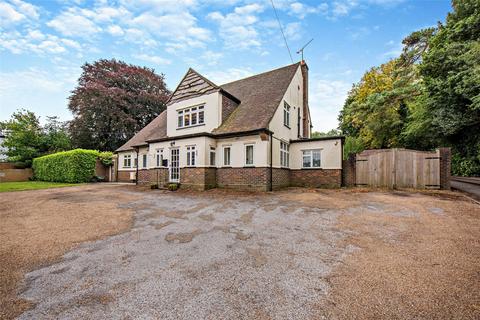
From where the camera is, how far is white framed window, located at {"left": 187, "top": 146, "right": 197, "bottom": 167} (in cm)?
1328

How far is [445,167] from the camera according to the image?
34.7ft

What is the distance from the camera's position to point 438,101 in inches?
541

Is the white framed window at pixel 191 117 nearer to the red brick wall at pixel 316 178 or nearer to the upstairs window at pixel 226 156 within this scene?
the upstairs window at pixel 226 156

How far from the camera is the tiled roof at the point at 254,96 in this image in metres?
12.9

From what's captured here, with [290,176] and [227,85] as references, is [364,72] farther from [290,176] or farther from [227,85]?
[290,176]

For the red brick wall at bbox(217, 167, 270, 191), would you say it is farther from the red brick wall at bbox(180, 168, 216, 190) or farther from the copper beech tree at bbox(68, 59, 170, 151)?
the copper beech tree at bbox(68, 59, 170, 151)

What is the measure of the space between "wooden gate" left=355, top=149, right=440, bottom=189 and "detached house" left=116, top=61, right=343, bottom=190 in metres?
1.51

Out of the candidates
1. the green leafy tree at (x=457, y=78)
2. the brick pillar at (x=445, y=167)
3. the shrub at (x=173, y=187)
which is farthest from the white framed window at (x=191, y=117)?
the green leafy tree at (x=457, y=78)

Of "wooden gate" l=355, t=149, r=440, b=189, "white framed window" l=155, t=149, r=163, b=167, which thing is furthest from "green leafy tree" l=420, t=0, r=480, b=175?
"white framed window" l=155, t=149, r=163, b=167

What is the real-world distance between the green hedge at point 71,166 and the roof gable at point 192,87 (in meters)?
11.5

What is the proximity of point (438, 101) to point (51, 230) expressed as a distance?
69.2 ft

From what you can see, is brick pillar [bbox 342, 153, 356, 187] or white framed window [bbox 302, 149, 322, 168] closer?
brick pillar [bbox 342, 153, 356, 187]

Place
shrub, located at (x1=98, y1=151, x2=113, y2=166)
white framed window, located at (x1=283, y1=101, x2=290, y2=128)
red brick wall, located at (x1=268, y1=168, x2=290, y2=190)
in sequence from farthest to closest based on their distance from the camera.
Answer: shrub, located at (x1=98, y1=151, x2=113, y2=166) → white framed window, located at (x1=283, y1=101, x2=290, y2=128) → red brick wall, located at (x1=268, y1=168, x2=290, y2=190)

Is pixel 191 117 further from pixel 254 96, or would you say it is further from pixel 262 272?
pixel 262 272
